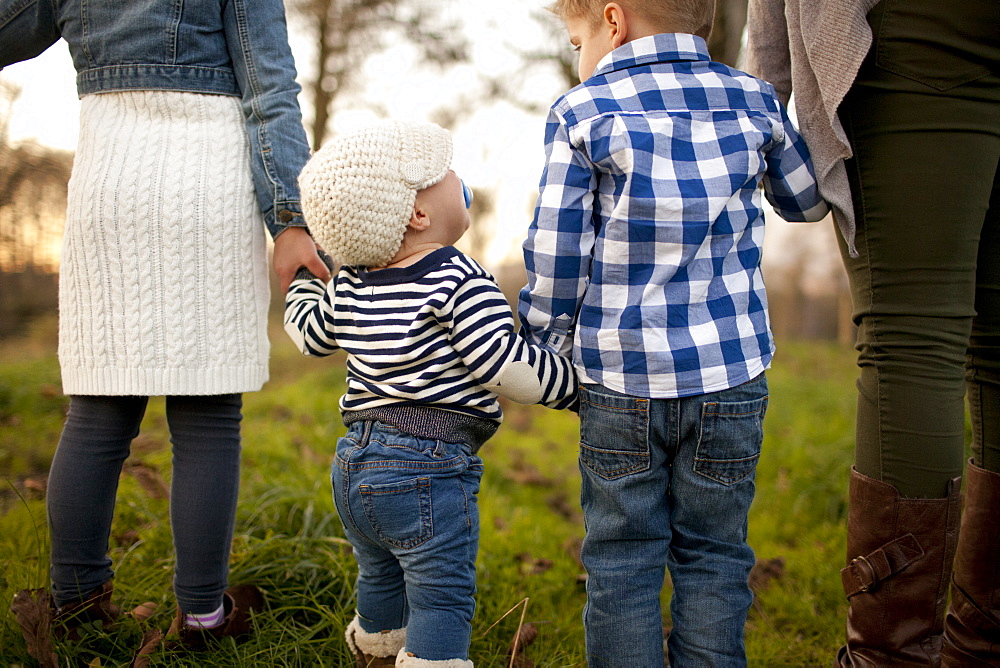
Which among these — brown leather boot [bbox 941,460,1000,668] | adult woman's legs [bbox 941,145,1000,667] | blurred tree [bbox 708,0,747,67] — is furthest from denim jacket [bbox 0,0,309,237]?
blurred tree [bbox 708,0,747,67]

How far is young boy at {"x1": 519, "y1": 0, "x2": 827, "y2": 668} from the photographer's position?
1446 mm

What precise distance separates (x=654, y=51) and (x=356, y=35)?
488 cm

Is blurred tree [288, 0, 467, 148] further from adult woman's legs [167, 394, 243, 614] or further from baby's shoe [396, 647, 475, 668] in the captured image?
baby's shoe [396, 647, 475, 668]

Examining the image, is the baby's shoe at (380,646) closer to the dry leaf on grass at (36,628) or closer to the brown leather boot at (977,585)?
the dry leaf on grass at (36,628)

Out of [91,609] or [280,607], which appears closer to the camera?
[91,609]

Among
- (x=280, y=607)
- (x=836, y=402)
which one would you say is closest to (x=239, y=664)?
(x=280, y=607)

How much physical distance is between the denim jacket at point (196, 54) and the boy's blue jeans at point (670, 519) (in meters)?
0.86

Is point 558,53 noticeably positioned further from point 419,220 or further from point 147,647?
point 147,647

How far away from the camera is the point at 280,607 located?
1.95m

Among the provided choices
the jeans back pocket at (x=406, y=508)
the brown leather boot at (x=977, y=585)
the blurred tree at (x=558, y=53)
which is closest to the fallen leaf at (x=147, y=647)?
the jeans back pocket at (x=406, y=508)

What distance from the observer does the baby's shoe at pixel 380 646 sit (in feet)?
5.46

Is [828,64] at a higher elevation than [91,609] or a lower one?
higher

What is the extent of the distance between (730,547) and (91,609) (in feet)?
4.64

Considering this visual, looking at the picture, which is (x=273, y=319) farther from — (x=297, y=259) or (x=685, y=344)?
(x=685, y=344)
